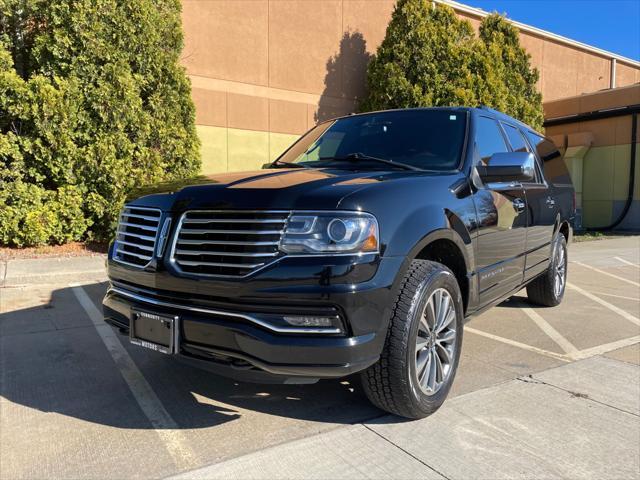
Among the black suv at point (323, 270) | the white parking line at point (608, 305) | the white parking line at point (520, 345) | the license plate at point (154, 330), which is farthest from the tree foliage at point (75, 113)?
the white parking line at point (608, 305)

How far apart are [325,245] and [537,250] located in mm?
3241

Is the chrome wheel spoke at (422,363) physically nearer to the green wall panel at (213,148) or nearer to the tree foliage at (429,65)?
the green wall panel at (213,148)

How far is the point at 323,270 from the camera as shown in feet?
8.09

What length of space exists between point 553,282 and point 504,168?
2855 millimetres

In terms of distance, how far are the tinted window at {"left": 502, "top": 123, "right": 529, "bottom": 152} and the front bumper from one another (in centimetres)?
279

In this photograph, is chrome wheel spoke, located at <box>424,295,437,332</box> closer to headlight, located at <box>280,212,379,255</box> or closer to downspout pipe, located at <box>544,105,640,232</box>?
headlight, located at <box>280,212,379,255</box>

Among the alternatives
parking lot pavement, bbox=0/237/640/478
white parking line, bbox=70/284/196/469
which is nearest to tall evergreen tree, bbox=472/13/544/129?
parking lot pavement, bbox=0/237/640/478

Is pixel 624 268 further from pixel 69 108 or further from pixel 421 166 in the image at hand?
pixel 69 108

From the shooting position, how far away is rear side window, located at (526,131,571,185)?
5.59 m

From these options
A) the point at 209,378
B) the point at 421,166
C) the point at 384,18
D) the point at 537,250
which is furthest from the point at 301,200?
the point at 384,18

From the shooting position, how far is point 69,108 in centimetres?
842

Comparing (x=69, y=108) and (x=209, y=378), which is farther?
(x=69, y=108)

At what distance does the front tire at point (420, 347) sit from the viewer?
275 centimetres

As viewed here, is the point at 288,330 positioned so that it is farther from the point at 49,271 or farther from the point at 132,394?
the point at 49,271
